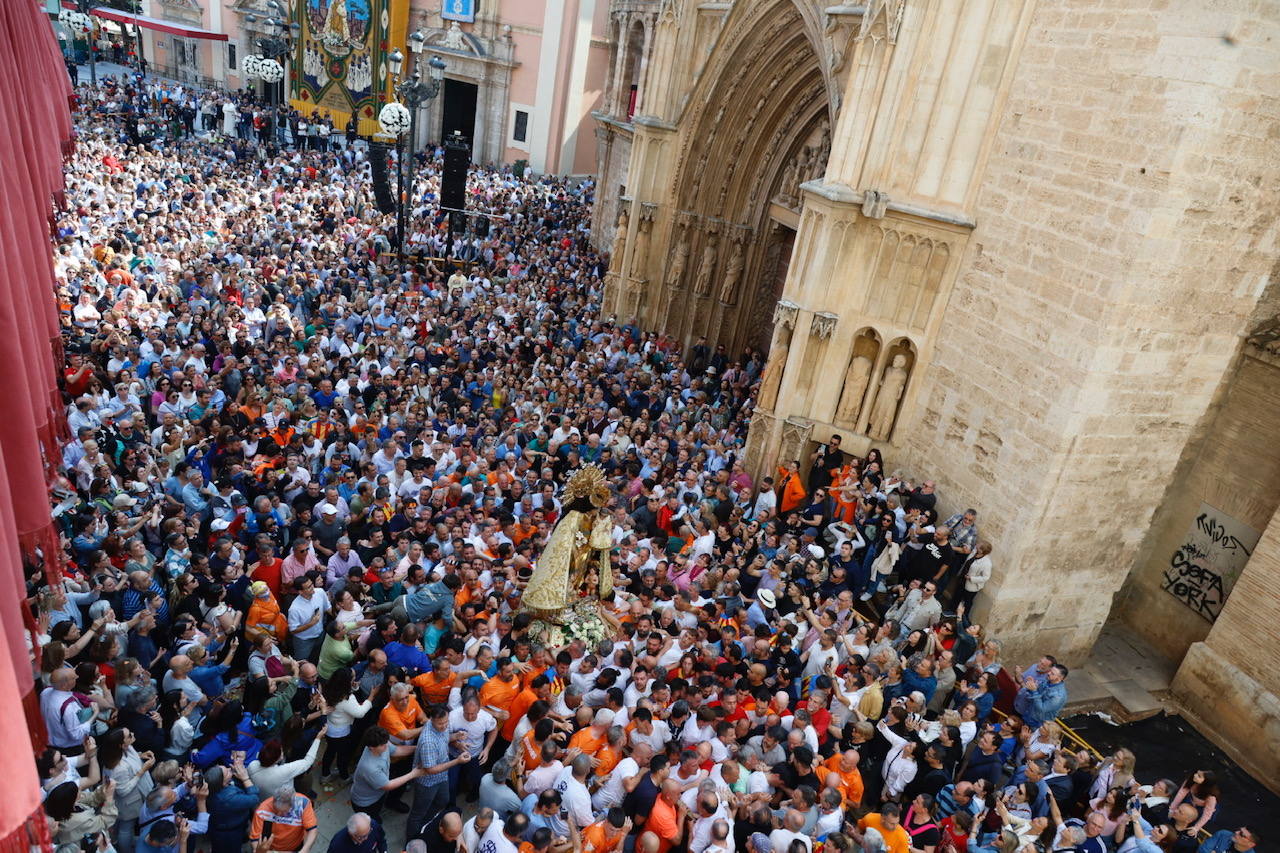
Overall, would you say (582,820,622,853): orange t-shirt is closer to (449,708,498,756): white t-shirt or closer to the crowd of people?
the crowd of people

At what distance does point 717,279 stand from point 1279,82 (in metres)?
10.7

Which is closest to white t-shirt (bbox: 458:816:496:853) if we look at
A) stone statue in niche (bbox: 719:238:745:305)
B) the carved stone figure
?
stone statue in niche (bbox: 719:238:745:305)

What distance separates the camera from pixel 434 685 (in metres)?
6.78

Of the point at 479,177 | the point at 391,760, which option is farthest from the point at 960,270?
the point at 479,177

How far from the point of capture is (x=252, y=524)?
867 cm

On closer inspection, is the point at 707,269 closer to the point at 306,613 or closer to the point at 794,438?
the point at 794,438

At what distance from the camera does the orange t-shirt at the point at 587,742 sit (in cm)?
624

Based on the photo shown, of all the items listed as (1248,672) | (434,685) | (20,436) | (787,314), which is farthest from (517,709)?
(1248,672)

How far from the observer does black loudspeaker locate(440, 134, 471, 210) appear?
2098 centimetres

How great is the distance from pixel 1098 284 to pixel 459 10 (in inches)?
1267

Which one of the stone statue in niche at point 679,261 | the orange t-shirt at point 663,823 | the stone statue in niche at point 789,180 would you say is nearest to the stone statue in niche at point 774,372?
the stone statue in niche at point 789,180

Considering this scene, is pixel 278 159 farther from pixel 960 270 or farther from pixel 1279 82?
pixel 1279 82

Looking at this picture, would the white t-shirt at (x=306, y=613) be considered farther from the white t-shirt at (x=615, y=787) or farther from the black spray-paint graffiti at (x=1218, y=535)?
the black spray-paint graffiti at (x=1218, y=535)

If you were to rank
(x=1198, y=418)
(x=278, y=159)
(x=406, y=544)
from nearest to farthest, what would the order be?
(x=406, y=544), (x=1198, y=418), (x=278, y=159)
